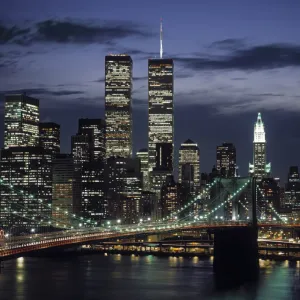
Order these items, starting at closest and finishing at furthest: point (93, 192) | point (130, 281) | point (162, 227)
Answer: point (130, 281), point (162, 227), point (93, 192)

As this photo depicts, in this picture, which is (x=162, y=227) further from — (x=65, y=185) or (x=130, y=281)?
(x=65, y=185)

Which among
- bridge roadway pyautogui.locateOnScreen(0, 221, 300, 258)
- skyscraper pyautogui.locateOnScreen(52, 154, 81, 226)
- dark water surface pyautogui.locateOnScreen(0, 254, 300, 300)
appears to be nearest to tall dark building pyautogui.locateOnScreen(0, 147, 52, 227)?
skyscraper pyautogui.locateOnScreen(52, 154, 81, 226)

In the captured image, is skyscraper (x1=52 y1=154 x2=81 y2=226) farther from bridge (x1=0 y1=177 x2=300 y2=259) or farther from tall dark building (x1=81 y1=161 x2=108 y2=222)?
bridge (x1=0 y1=177 x2=300 y2=259)

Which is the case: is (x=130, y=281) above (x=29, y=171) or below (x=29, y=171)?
below

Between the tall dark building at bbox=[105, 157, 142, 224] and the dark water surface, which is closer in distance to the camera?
the dark water surface

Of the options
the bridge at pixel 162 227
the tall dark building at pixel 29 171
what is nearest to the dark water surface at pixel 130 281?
the bridge at pixel 162 227

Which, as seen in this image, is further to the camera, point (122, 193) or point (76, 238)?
point (122, 193)

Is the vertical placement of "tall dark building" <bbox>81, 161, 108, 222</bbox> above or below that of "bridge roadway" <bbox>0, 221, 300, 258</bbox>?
above

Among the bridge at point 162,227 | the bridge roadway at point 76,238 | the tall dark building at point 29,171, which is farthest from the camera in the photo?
the tall dark building at point 29,171

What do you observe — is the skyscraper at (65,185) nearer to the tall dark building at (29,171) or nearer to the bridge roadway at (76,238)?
the tall dark building at (29,171)

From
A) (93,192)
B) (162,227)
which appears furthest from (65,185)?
(162,227)
